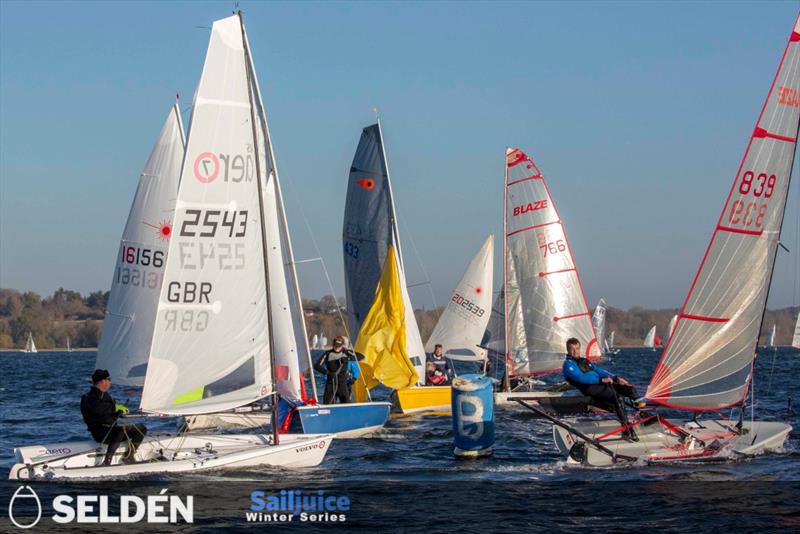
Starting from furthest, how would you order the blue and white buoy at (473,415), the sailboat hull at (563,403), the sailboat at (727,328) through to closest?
the blue and white buoy at (473,415) < the sailboat hull at (563,403) < the sailboat at (727,328)

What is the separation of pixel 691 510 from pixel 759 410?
12899 millimetres

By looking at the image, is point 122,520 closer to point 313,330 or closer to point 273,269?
point 273,269

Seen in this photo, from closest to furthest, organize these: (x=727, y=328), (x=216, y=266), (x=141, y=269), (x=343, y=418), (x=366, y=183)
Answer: (x=216, y=266) → (x=727, y=328) → (x=343, y=418) → (x=141, y=269) → (x=366, y=183)

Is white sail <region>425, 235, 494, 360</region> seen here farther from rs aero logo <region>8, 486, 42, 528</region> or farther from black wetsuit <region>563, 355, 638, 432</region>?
rs aero logo <region>8, 486, 42, 528</region>

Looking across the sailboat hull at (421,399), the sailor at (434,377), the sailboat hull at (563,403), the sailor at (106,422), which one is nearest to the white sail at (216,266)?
the sailor at (106,422)

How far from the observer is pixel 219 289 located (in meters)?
13.9

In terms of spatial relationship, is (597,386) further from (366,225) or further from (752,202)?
(366,225)

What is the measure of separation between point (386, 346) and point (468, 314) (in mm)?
8713

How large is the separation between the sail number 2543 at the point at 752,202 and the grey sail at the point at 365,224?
1080 centimetres

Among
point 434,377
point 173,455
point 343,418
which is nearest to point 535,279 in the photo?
point 434,377

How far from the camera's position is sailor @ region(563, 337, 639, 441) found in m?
13.9

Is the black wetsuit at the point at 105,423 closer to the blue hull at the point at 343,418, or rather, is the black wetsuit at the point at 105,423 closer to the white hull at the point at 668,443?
the blue hull at the point at 343,418

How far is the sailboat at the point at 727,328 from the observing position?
14.0m

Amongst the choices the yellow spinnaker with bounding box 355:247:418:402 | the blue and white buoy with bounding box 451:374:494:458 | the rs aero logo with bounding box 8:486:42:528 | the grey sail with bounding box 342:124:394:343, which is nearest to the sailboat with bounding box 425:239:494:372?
the grey sail with bounding box 342:124:394:343
